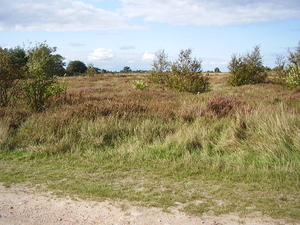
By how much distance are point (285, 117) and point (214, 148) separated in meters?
2.55

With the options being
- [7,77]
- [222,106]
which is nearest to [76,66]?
[7,77]

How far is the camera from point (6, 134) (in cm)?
765

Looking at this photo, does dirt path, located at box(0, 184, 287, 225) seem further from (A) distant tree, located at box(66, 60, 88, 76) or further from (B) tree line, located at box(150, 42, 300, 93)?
(A) distant tree, located at box(66, 60, 88, 76)

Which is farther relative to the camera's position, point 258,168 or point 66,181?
point 258,168

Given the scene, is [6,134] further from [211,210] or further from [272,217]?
[272,217]

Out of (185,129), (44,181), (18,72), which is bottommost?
(44,181)

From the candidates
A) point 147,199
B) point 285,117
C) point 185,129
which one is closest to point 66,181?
point 147,199

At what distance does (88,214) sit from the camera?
12.8 ft

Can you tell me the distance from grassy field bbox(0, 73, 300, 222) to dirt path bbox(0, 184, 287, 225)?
8.1 inches

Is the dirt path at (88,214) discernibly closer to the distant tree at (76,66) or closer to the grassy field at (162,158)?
the grassy field at (162,158)

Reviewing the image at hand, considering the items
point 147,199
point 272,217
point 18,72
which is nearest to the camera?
point 272,217

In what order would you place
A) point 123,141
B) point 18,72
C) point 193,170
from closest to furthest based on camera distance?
point 193,170
point 123,141
point 18,72

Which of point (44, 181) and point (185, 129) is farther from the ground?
point (185, 129)

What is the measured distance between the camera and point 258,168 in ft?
18.4
